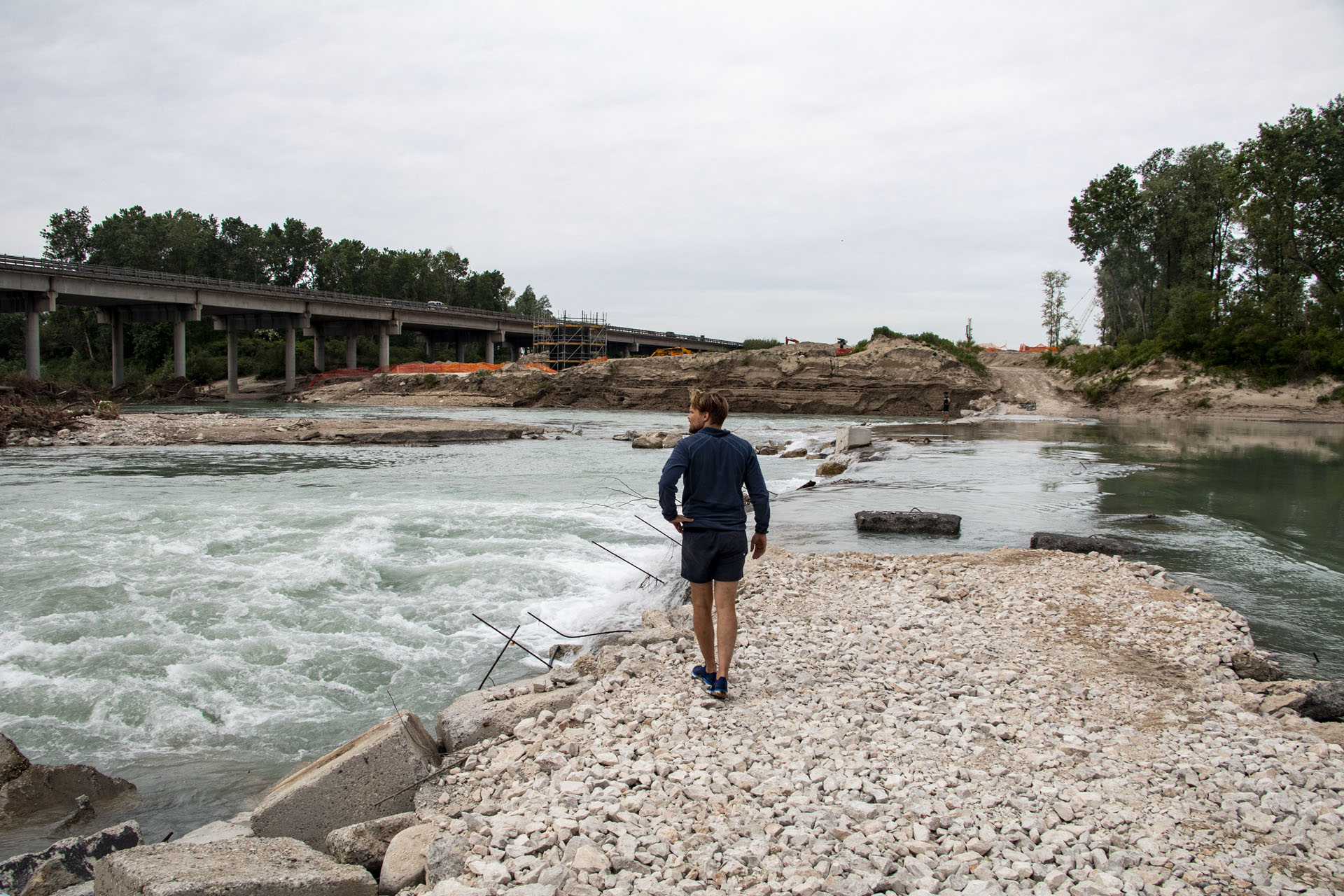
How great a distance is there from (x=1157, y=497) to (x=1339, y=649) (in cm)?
961

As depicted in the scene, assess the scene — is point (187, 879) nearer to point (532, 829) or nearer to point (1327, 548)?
point (532, 829)

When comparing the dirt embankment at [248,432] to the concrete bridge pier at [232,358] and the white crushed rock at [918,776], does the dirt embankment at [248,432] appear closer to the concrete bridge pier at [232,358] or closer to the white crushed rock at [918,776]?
the white crushed rock at [918,776]

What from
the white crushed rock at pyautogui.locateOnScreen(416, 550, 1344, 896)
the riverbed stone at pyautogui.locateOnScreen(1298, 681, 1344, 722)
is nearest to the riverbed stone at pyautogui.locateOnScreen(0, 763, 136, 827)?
the white crushed rock at pyautogui.locateOnScreen(416, 550, 1344, 896)

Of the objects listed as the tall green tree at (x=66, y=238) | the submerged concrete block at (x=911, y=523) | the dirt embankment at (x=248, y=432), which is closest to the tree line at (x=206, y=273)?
the tall green tree at (x=66, y=238)

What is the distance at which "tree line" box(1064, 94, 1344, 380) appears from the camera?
46.0 m

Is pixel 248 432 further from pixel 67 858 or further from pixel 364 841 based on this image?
pixel 364 841

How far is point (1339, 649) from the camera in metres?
7.12

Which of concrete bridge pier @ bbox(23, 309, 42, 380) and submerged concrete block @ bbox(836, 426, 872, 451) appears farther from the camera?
concrete bridge pier @ bbox(23, 309, 42, 380)

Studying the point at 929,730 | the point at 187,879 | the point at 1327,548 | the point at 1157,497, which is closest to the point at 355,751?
the point at 187,879

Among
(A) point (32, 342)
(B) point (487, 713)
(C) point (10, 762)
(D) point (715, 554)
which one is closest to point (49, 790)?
(C) point (10, 762)

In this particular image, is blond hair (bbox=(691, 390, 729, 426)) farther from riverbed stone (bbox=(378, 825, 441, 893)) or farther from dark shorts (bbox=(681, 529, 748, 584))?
riverbed stone (bbox=(378, 825, 441, 893))

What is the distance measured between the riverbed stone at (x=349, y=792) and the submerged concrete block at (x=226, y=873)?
558 millimetres

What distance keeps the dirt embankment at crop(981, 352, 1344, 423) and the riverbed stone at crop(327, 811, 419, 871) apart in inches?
1996

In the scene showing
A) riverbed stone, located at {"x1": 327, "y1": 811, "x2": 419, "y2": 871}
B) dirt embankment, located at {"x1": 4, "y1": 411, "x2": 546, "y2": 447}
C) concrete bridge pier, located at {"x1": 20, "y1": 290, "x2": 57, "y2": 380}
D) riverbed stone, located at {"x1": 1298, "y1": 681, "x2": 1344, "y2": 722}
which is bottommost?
Answer: riverbed stone, located at {"x1": 327, "y1": 811, "x2": 419, "y2": 871}
